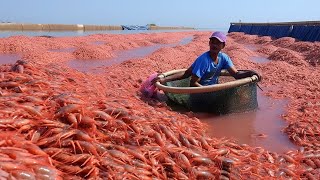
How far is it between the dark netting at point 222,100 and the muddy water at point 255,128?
150 millimetres

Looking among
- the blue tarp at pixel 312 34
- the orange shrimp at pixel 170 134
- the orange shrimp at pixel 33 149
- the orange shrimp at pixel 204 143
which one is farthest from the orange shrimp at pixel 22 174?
the blue tarp at pixel 312 34

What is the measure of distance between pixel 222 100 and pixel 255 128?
884 millimetres

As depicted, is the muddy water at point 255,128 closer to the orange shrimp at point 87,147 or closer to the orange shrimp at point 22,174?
the orange shrimp at point 87,147

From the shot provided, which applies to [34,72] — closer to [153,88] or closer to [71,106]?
[71,106]

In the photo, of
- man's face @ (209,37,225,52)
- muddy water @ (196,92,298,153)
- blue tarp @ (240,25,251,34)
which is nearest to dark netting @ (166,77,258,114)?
muddy water @ (196,92,298,153)

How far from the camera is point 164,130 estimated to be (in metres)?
4.66

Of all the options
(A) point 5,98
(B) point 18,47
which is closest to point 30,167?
(A) point 5,98

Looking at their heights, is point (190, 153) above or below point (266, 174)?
above

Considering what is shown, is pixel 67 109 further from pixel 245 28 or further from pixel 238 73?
pixel 245 28

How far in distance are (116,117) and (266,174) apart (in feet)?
7.25

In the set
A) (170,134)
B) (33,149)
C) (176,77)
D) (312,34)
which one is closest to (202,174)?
(170,134)

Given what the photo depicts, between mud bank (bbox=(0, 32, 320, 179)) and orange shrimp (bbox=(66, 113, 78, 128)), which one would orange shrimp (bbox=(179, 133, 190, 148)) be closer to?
mud bank (bbox=(0, 32, 320, 179))

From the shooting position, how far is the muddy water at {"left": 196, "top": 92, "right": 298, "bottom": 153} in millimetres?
5832

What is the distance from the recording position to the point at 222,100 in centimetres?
680
